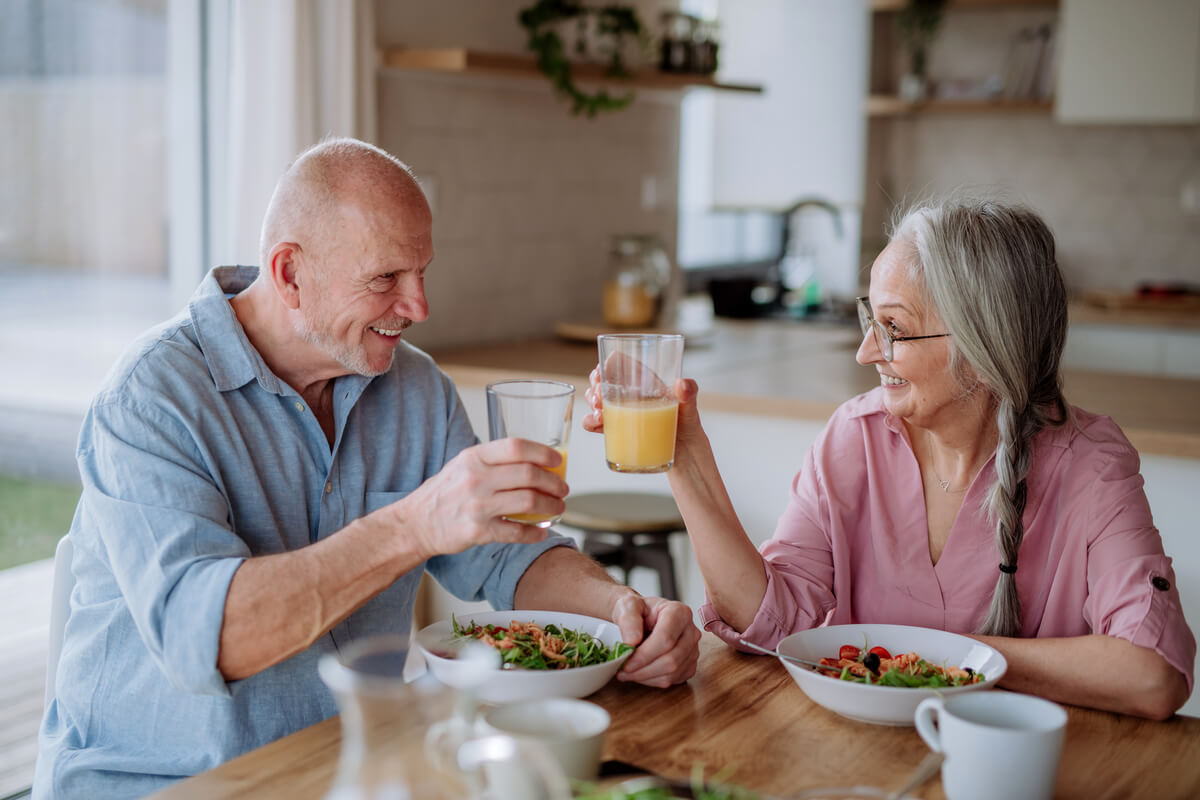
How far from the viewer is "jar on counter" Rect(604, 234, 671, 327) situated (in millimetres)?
3869

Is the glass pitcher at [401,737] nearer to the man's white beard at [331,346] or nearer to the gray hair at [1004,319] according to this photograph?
the man's white beard at [331,346]

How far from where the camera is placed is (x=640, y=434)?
4.83ft

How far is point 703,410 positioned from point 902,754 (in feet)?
5.83

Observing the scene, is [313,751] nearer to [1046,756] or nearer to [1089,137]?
[1046,756]

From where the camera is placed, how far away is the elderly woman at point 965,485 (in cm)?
167

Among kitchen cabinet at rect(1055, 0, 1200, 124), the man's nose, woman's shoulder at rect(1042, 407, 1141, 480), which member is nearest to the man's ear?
the man's nose

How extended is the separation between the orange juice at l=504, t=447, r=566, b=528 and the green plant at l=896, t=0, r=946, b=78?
486cm

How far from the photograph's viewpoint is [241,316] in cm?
172

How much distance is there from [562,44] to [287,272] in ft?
7.17

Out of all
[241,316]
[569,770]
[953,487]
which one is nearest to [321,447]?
[241,316]

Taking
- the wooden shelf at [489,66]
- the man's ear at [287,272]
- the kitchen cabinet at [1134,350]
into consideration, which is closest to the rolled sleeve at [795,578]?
the man's ear at [287,272]

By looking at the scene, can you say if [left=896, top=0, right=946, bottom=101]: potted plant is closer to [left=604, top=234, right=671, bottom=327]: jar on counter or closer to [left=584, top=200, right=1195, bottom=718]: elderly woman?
[left=604, top=234, right=671, bottom=327]: jar on counter

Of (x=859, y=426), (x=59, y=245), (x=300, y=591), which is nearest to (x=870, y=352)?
(x=859, y=426)

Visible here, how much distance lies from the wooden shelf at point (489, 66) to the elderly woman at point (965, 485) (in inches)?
66.3
